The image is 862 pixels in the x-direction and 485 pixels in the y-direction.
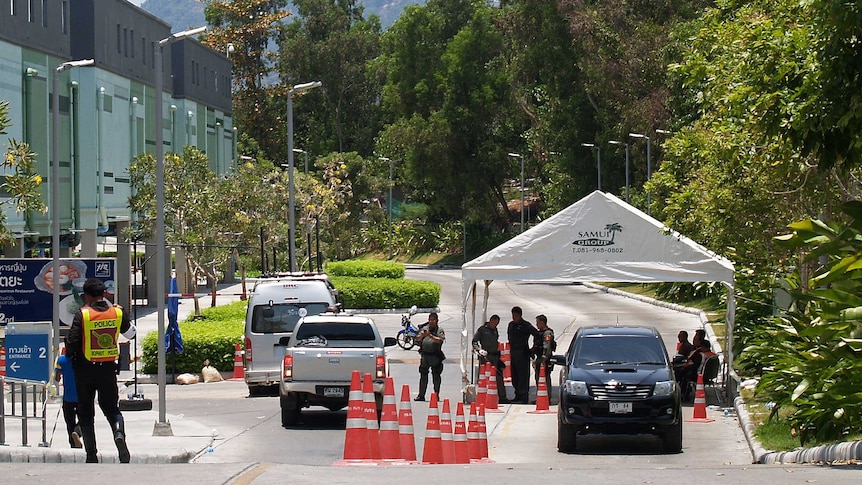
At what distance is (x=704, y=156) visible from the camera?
2338 cm

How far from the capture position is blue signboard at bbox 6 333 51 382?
20500 mm

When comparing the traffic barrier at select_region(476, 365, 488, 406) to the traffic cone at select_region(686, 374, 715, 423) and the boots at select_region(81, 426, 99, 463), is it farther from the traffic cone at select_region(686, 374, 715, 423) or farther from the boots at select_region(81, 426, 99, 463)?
the boots at select_region(81, 426, 99, 463)

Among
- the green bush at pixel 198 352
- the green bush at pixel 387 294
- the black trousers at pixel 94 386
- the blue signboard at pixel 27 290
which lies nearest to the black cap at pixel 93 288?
the black trousers at pixel 94 386

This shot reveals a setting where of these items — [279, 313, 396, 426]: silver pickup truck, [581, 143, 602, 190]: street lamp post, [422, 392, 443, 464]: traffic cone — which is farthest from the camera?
[581, 143, 602, 190]: street lamp post


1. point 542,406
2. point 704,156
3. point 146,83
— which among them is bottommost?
point 542,406

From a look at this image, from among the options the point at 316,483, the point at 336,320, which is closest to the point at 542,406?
the point at 336,320

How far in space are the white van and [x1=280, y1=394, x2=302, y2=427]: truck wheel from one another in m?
4.20

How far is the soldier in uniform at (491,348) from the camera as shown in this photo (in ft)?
76.1

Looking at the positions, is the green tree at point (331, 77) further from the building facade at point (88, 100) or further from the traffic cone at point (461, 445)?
the traffic cone at point (461, 445)

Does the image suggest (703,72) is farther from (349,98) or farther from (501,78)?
(349,98)

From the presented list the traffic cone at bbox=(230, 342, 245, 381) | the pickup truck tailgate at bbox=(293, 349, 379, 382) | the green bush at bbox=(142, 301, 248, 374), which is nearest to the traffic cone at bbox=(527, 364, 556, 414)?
the pickup truck tailgate at bbox=(293, 349, 379, 382)

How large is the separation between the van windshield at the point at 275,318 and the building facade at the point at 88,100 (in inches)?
371

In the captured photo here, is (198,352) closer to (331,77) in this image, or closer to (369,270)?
(369,270)

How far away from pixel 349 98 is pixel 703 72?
302 feet
